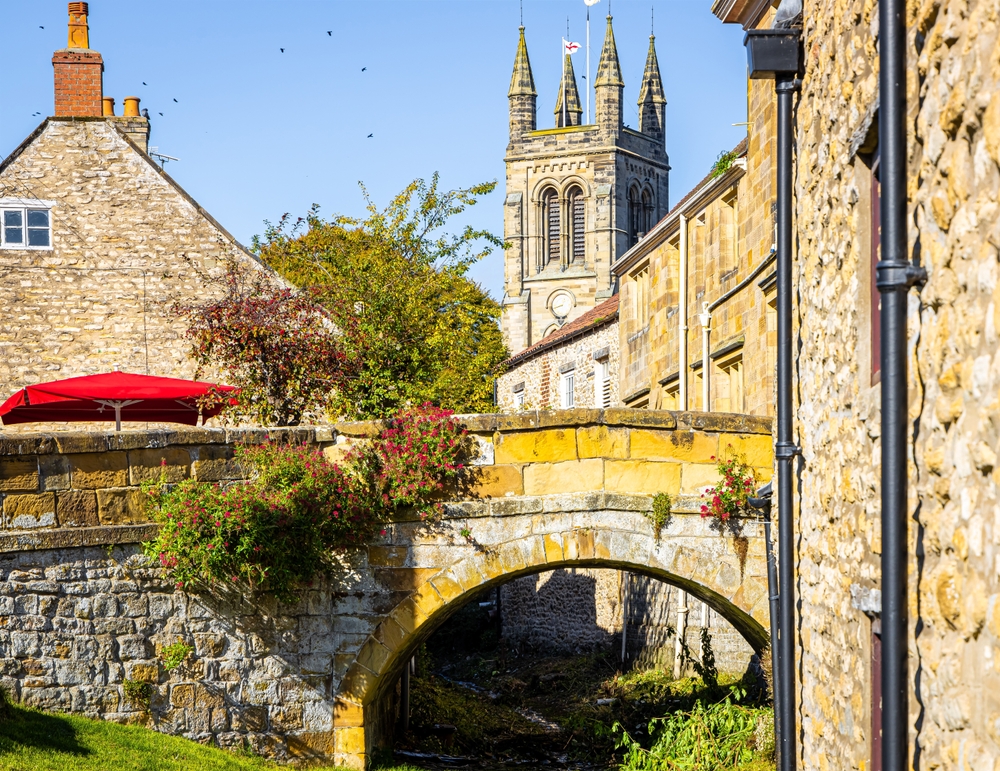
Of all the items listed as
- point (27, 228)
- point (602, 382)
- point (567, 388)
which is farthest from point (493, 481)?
point (567, 388)

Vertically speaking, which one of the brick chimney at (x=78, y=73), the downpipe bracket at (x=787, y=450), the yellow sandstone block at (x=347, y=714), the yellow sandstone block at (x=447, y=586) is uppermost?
the brick chimney at (x=78, y=73)

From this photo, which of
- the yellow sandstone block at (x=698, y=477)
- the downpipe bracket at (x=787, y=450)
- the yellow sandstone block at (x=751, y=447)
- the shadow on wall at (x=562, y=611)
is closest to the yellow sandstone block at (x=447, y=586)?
the yellow sandstone block at (x=698, y=477)

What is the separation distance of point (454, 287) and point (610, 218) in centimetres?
4553

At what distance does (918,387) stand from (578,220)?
2499 inches

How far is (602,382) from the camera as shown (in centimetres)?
2384

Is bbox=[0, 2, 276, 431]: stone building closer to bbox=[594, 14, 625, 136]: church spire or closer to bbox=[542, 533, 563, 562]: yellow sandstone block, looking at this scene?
bbox=[542, 533, 563, 562]: yellow sandstone block

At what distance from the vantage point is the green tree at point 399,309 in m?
12.9

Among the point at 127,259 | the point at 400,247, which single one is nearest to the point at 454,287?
the point at 400,247

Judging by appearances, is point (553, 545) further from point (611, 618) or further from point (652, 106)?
point (652, 106)

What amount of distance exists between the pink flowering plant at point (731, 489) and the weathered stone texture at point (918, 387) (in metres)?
4.00

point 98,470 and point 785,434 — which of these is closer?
Answer: point 785,434

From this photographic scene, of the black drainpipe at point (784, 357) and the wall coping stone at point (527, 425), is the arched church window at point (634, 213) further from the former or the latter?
the black drainpipe at point (784, 357)

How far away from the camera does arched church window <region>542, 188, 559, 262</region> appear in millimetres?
66750

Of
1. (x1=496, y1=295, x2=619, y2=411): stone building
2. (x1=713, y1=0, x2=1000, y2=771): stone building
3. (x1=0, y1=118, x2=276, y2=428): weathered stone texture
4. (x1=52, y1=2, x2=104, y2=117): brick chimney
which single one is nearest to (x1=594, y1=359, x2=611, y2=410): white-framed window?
(x1=496, y1=295, x2=619, y2=411): stone building
